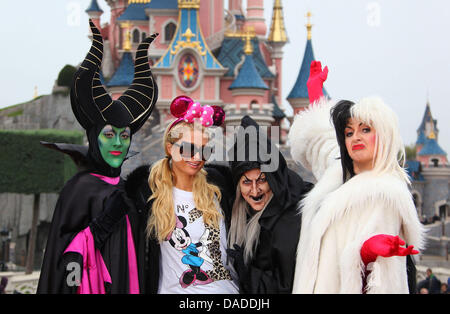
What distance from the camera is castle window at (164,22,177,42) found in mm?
26531

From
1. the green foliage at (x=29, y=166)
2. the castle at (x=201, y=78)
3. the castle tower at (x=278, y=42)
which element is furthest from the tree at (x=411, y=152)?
the green foliage at (x=29, y=166)

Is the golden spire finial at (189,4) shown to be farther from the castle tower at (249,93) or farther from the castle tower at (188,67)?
the castle tower at (249,93)

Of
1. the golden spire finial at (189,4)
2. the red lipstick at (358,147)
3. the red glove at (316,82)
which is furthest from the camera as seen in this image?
the golden spire finial at (189,4)

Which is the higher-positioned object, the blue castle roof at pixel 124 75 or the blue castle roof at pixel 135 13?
the blue castle roof at pixel 135 13

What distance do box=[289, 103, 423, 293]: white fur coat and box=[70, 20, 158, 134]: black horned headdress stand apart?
135cm

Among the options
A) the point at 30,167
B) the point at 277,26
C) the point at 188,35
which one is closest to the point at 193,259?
the point at 30,167


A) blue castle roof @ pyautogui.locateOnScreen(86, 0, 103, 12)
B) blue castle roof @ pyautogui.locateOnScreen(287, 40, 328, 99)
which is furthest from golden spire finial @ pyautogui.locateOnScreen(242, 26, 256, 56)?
blue castle roof @ pyautogui.locateOnScreen(86, 0, 103, 12)

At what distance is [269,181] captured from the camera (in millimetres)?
4402

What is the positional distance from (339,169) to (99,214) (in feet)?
4.79

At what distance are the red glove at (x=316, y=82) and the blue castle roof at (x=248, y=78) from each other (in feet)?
57.9

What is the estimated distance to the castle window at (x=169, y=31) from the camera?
26.5m

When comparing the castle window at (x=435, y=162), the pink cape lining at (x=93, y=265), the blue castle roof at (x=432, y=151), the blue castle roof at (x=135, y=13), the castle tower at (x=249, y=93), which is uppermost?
the blue castle roof at (x=135, y=13)

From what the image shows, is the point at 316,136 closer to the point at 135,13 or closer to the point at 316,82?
the point at 316,82
